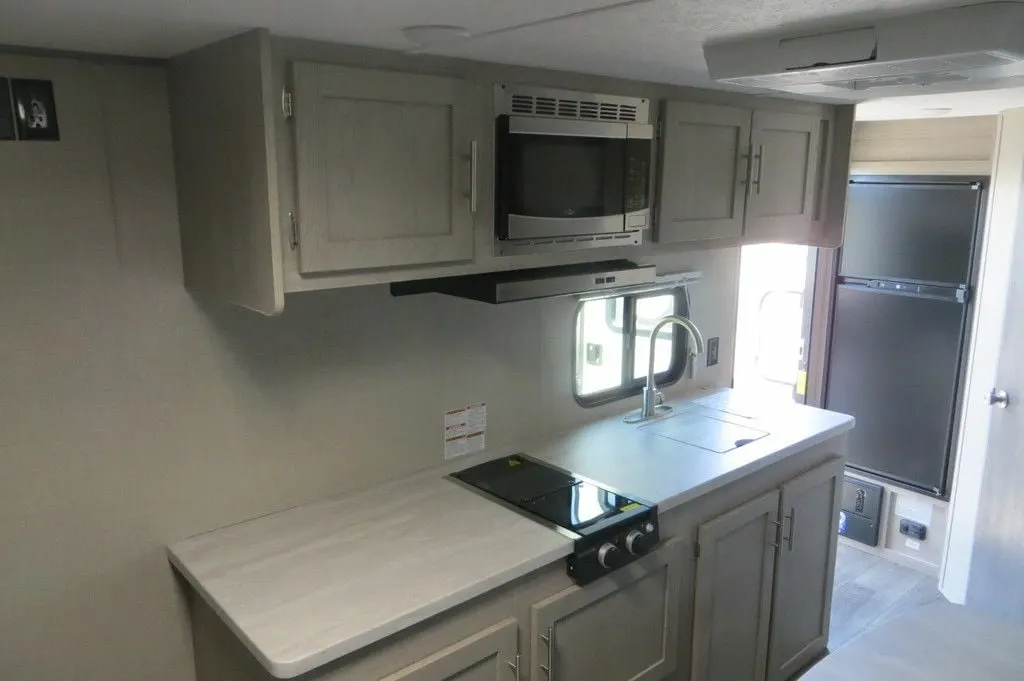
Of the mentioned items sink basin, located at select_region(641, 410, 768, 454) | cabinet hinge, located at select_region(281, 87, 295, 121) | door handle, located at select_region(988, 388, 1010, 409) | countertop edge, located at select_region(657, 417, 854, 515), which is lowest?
countertop edge, located at select_region(657, 417, 854, 515)

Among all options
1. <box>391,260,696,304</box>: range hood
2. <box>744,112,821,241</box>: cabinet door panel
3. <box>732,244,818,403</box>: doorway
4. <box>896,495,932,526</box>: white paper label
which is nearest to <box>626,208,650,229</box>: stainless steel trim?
<box>391,260,696,304</box>: range hood

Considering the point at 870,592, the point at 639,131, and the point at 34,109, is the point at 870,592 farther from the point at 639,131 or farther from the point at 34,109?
the point at 34,109

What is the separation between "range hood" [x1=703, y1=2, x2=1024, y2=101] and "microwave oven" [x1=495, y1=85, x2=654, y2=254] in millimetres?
439

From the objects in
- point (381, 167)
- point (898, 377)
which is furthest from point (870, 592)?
point (381, 167)

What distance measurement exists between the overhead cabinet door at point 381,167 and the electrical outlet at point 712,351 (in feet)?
5.57

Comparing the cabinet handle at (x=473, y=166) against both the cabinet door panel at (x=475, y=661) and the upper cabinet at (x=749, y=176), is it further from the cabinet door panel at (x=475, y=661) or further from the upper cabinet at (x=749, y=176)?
the cabinet door panel at (x=475, y=661)

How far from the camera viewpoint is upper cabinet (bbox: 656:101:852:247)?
237 centimetres

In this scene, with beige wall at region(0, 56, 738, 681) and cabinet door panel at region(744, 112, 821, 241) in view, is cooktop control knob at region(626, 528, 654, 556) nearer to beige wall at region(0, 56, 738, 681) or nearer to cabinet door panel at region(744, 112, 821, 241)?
beige wall at region(0, 56, 738, 681)

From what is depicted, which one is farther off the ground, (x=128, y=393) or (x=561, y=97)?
(x=561, y=97)

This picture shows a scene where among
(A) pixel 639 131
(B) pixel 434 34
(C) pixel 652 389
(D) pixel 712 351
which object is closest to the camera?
(B) pixel 434 34

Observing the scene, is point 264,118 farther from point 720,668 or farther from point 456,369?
point 720,668

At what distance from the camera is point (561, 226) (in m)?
2.05

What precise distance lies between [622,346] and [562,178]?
1047 millimetres

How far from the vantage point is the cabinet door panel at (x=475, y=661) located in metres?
1.66
